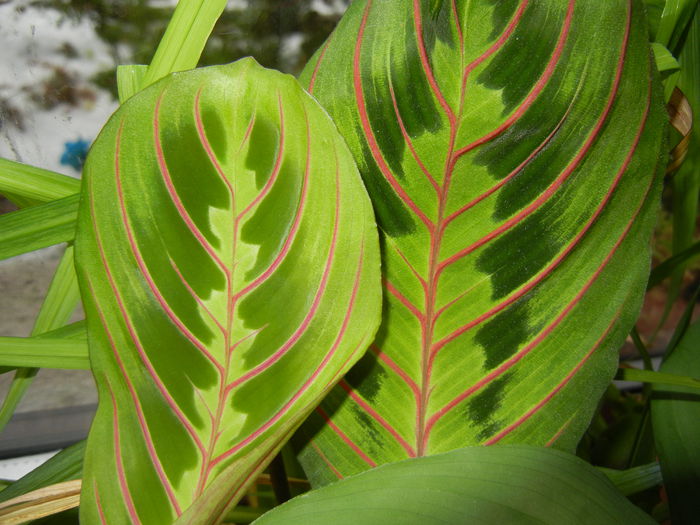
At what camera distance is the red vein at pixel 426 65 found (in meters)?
0.26

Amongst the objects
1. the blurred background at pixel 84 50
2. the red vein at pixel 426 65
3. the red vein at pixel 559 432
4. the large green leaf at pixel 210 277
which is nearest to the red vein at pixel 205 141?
the large green leaf at pixel 210 277

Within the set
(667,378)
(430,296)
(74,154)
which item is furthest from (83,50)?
(667,378)

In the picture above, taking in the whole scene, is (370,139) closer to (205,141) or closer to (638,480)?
(205,141)

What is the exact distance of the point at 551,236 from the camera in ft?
0.92

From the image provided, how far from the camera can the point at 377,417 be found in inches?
12.5

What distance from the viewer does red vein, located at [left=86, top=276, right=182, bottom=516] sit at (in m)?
0.27

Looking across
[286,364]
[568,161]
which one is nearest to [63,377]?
[286,364]

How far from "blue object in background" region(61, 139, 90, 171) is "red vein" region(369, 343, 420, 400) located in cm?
57

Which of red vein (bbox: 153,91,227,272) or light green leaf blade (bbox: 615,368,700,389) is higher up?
red vein (bbox: 153,91,227,272)

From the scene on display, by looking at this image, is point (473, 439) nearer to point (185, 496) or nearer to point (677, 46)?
point (185, 496)

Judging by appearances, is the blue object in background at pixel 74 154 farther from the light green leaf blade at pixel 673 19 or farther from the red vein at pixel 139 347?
the light green leaf blade at pixel 673 19

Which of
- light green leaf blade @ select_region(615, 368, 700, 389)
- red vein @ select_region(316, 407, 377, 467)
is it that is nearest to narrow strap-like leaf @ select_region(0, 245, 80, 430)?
red vein @ select_region(316, 407, 377, 467)

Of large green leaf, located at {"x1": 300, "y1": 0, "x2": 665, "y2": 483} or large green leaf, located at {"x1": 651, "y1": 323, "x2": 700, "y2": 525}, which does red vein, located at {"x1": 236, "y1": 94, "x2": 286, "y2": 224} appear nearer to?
large green leaf, located at {"x1": 300, "y1": 0, "x2": 665, "y2": 483}

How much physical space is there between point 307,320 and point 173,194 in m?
0.09
